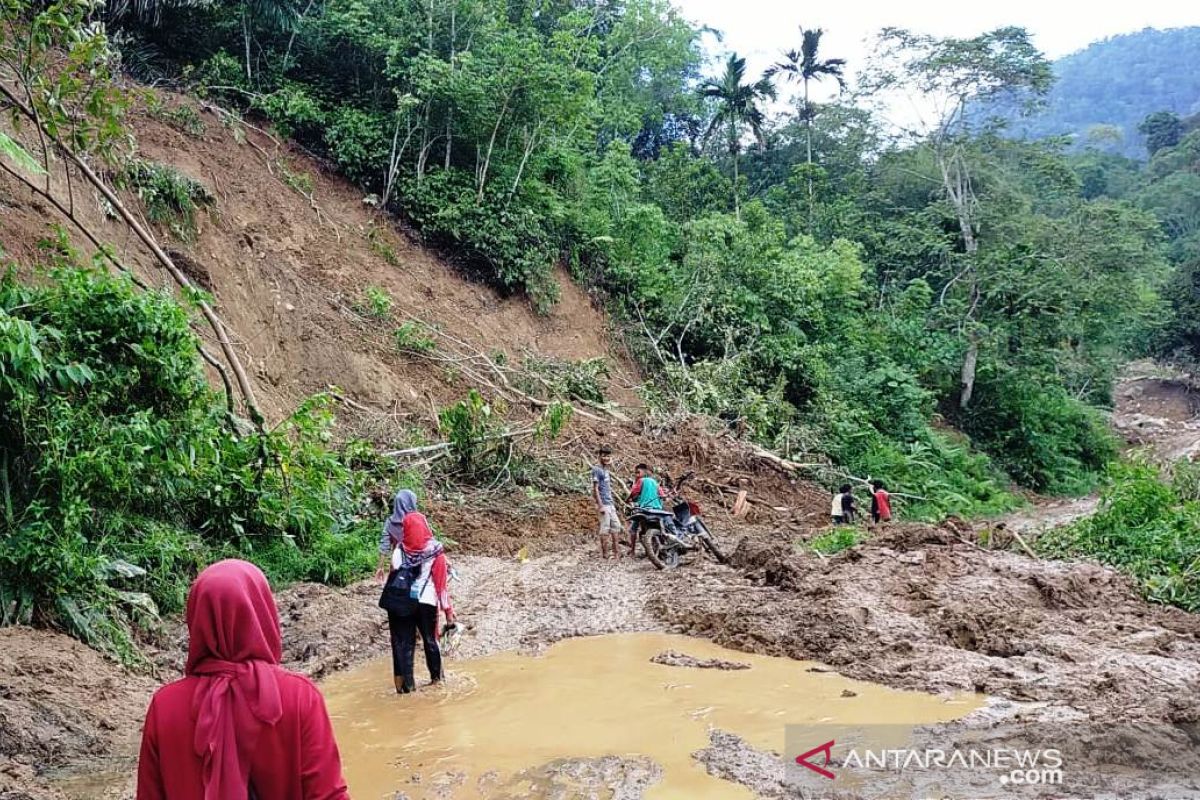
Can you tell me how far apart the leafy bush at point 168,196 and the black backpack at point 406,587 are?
968 centimetres

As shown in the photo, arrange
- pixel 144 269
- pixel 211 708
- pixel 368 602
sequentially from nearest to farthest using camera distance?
pixel 211 708 → pixel 368 602 → pixel 144 269

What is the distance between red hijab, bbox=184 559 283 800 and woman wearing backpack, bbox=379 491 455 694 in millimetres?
3843

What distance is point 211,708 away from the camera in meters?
2.33

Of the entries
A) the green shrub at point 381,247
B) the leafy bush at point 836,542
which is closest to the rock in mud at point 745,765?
the leafy bush at point 836,542

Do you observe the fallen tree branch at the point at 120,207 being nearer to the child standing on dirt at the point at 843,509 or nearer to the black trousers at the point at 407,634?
the black trousers at the point at 407,634

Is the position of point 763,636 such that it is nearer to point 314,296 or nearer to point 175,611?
point 175,611

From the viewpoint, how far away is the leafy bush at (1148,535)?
8844mm

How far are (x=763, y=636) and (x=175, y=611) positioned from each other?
506 cm

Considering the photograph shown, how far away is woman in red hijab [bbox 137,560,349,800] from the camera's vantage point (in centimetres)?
233

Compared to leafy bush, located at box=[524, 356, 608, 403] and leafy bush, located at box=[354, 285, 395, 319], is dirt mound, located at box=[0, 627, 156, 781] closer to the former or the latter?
leafy bush, located at box=[354, 285, 395, 319]

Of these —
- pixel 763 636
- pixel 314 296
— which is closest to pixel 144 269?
pixel 314 296

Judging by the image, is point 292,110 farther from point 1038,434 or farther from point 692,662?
point 1038,434

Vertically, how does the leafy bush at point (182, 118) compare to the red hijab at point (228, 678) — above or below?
above

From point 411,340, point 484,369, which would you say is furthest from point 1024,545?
point 411,340
